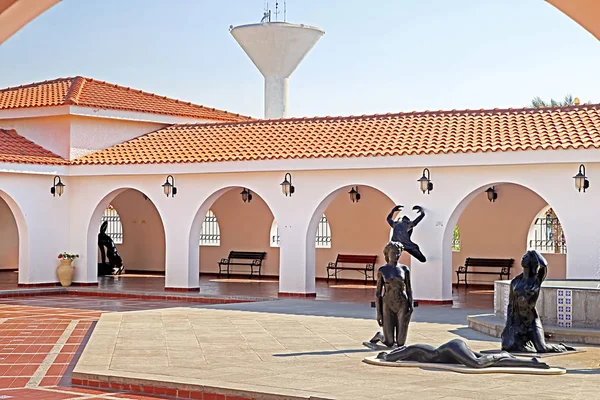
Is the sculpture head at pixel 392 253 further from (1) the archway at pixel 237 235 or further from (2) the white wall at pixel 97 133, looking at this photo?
(1) the archway at pixel 237 235

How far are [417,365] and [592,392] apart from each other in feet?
7.25

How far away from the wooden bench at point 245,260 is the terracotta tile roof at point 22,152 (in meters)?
6.37

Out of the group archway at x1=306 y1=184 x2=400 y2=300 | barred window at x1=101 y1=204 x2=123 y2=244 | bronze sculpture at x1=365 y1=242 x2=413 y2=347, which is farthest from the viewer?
barred window at x1=101 y1=204 x2=123 y2=244

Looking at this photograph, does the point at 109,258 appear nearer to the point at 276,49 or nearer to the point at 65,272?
the point at 65,272

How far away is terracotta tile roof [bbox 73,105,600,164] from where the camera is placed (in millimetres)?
20094

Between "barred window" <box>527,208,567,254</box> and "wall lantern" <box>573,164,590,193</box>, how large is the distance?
582 cm

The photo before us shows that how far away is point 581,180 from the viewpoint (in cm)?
1838

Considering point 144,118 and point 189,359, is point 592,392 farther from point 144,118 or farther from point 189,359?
point 144,118

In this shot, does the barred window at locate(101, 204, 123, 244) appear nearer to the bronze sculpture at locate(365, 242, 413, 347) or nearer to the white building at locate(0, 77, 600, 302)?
the white building at locate(0, 77, 600, 302)

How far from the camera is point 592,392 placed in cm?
894

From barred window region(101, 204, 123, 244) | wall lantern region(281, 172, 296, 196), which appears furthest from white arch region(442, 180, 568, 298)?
barred window region(101, 204, 123, 244)

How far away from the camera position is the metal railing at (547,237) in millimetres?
24422

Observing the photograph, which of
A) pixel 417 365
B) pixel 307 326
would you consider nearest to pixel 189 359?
pixel 417 365

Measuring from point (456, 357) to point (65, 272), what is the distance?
15638mm
